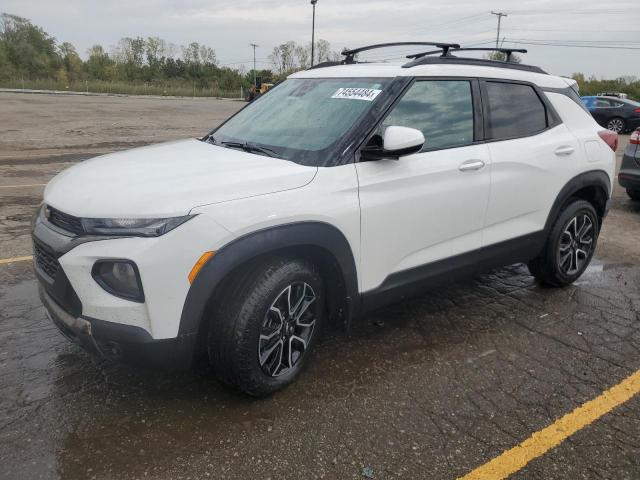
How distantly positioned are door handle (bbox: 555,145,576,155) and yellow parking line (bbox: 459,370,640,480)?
5.65 feet

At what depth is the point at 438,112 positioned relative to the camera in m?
3.45

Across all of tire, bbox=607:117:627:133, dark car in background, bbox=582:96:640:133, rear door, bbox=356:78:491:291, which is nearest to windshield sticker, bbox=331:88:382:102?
rear door, bbox=356:78:491:291

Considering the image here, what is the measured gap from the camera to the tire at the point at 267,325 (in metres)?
2.61

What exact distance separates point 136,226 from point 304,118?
1428 millimetres

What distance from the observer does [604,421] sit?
2809 mm

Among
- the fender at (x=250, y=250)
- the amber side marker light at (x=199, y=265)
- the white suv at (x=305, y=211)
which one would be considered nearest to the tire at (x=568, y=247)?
the white suv at (x=305, y=211)

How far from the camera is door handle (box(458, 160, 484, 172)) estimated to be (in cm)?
344

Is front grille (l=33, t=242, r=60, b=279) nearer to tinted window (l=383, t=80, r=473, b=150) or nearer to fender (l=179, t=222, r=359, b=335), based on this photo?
fender (l=179, t=222, r=359, b=335)

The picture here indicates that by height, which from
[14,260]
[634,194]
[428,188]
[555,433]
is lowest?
[555,433]

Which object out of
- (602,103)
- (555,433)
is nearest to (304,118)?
(555,433)

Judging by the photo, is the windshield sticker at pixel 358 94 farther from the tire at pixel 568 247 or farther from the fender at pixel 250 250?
the tire at pixel 568 247

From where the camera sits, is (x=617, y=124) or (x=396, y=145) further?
(x=617, y=124)

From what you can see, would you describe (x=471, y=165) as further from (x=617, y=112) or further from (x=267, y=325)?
(x=617, y=112)

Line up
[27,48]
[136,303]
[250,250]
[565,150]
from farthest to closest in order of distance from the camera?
1. [27,48]
2. [565,150]
3. [250,250]
4. [136,303]
